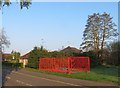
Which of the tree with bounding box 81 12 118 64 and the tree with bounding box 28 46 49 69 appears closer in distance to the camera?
the tree with bounding box 28 46 49 69

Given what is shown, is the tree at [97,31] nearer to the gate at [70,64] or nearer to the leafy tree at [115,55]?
the leafy tree at [115,55]

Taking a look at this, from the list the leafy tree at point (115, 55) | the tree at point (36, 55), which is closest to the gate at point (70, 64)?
the tree at point (36, 55)

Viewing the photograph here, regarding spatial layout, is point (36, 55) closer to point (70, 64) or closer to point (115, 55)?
point (70, 64)

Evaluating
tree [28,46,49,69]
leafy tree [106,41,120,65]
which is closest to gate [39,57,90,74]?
tree [28,46,49,69]

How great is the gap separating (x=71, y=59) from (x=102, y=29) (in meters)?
45.6

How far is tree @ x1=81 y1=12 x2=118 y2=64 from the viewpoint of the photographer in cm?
8706

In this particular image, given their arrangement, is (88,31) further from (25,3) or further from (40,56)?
(25,3)

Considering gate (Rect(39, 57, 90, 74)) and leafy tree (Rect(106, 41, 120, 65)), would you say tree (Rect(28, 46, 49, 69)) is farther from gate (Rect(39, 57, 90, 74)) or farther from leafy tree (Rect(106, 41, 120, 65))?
leafy tree (Rect(106, 41, 120, 65))

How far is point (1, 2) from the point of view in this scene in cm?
1137

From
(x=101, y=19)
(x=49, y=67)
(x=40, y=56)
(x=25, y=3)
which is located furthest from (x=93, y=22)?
(x=25, y=3)

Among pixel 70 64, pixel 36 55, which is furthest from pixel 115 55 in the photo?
pixel 70 64

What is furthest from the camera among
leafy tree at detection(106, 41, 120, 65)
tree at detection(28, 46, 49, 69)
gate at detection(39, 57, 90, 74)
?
leafy tree at detection(106, 41, 120, 65)

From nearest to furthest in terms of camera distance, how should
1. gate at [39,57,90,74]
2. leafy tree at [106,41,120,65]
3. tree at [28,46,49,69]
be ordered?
1. gate at [39,57,90,74]
2. tree at [28,46,49,69]
3. leafy tree at [106,41,120,65]

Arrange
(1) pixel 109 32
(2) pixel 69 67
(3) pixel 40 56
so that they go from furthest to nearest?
(1) pixel 109 32 < (3) pixel 40 56 < (2) pixel 69 67
